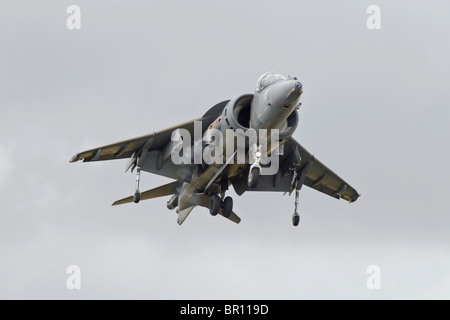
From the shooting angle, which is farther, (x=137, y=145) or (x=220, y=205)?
(x=220, y=205)

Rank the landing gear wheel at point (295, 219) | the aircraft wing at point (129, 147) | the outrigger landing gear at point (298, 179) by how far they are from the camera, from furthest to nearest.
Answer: the outrigger landing gear at point (298, 179) → the landing gear wheel at point (295, 219) → the aircraft wing at point (129, 147)

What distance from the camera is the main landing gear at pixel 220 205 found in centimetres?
3095

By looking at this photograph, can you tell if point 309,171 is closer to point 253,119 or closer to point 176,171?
point 176,171

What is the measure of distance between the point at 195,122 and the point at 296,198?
4807mm

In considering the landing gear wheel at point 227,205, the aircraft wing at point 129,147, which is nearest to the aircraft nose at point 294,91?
the aircraft wing at point 129,147

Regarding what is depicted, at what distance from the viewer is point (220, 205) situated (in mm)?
31547

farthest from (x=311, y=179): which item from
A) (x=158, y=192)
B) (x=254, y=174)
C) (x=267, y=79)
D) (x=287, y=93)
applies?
(x=287, y=93)

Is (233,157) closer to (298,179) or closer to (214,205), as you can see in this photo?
(214,205)

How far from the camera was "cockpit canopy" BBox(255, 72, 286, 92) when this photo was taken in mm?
27562

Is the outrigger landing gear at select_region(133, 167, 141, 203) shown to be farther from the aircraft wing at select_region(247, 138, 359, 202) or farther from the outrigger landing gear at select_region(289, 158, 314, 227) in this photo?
the outrigger landing gear at select_region(289, 158, 314, 227)

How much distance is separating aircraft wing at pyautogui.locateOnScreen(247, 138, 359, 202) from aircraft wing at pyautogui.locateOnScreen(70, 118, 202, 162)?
3.61 meters

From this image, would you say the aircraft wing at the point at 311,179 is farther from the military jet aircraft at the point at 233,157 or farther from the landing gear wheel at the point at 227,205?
the landing gear wheel at the point at 227,205

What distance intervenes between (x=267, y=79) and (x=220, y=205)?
5617 mm

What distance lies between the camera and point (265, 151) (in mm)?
28234
